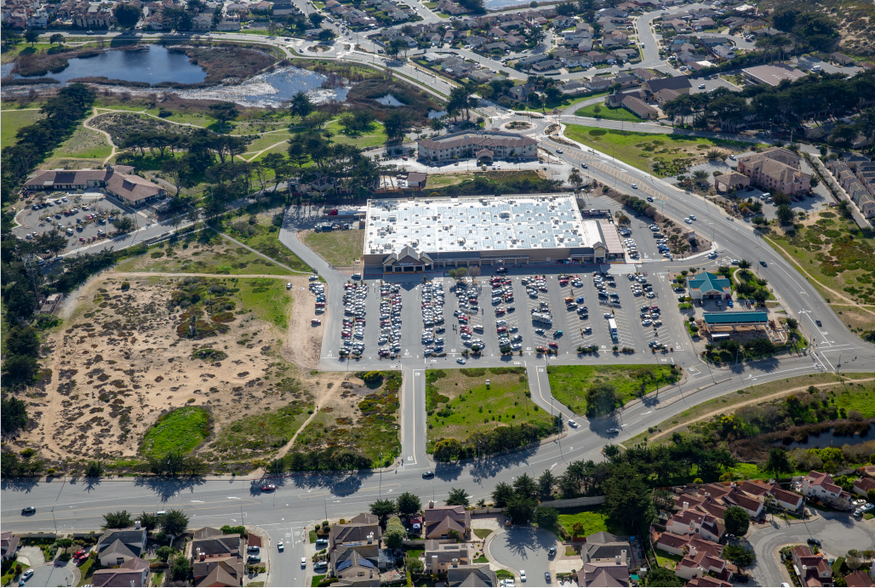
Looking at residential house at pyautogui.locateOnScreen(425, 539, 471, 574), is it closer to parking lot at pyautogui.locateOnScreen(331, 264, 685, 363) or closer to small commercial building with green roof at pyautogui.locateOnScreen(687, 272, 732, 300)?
parking lot at pyautogui.locateOnScreen(331, 264, 685, 363)

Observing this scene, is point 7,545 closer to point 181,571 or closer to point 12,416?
point 181,571

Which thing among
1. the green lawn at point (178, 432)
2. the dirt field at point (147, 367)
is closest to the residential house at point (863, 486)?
the dirt field at point (147, 367)

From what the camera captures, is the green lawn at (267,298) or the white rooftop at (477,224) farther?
the white rooftop at (477,224)

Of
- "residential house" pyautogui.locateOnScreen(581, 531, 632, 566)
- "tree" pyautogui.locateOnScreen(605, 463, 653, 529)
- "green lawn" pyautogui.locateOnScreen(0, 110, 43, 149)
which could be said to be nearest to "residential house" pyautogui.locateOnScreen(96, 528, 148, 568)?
"residential house" pyautogui.locateOnScreen(581, 531, 632, 566)

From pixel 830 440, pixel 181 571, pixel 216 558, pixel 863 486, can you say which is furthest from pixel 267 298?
pixel 863 486

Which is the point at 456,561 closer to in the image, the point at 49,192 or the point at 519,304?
the point at 519,304

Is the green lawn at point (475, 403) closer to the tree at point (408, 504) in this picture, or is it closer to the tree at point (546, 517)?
the tree at point (408, 504)
